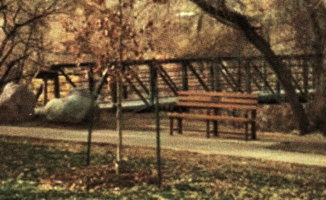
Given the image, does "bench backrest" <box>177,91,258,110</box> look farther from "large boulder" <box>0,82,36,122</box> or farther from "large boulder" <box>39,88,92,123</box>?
"large boulder" <box>0,82,36,122</box>

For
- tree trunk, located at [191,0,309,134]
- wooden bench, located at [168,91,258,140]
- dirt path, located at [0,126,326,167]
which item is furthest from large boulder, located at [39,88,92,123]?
tree trunk, located at [191,0,309,134]

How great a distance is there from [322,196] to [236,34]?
21.8 meters

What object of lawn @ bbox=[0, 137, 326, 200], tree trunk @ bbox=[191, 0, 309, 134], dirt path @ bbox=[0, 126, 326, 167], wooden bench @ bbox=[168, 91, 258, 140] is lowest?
lawn @ bbox=[0, 137, 326, 200]

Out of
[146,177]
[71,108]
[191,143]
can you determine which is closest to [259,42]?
[191,143]

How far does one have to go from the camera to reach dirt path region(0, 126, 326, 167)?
38.5 ft

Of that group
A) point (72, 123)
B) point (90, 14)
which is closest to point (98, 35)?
point (90, 14)

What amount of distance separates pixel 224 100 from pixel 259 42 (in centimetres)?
229

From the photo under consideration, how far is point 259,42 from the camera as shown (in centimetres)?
1603

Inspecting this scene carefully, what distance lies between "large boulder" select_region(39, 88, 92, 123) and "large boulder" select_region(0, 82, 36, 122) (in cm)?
69

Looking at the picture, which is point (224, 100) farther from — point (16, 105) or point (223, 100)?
point (16, 105)

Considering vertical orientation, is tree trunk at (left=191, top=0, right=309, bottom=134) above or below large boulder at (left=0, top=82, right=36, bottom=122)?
above

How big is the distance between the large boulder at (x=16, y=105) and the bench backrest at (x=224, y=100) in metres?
4.22

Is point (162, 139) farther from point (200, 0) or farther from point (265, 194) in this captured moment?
point (265, 194)

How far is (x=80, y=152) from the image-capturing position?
12.2 metres
